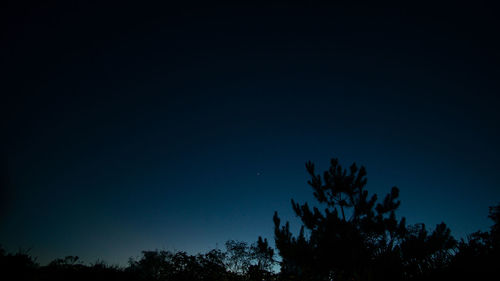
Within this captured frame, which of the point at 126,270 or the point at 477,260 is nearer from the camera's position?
the point at 477,260

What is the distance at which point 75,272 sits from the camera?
7.65 meters

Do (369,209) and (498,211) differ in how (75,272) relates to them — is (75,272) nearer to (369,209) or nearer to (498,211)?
(369,209)

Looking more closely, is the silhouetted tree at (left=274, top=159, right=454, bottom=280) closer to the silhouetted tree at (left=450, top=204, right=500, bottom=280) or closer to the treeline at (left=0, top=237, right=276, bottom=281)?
the treeline at (left=0, top=237, right=276, bottom=281)

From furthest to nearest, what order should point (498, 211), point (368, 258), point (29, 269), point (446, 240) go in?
point (498, 211) < point (446, 240) < point (368, 258) < point (29, 269)

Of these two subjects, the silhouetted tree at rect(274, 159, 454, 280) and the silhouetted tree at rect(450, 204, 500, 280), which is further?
the silhouetted tree at rect(274, 159, 454, 280)

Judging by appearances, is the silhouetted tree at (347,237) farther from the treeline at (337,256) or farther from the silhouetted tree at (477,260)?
the silhouetted tree at (477,260)

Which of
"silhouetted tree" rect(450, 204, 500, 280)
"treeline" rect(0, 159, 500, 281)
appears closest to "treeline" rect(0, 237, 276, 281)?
"treeline" rect(0, 159, 500, 281)

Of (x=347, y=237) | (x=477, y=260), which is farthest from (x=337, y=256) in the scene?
(x=477, y=260)

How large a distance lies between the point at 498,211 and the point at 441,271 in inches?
1083

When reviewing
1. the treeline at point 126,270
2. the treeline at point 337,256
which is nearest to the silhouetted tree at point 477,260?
the treeline at point 337,256

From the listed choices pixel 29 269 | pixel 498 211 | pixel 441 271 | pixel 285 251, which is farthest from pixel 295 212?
pixel 498 211

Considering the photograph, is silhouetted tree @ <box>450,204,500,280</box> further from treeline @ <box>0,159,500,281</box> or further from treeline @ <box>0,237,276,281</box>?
treeline @ <box>0,237,276,281</box>

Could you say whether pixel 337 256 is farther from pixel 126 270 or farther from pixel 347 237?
pixel 126 270

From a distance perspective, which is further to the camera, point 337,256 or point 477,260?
point 337,256
